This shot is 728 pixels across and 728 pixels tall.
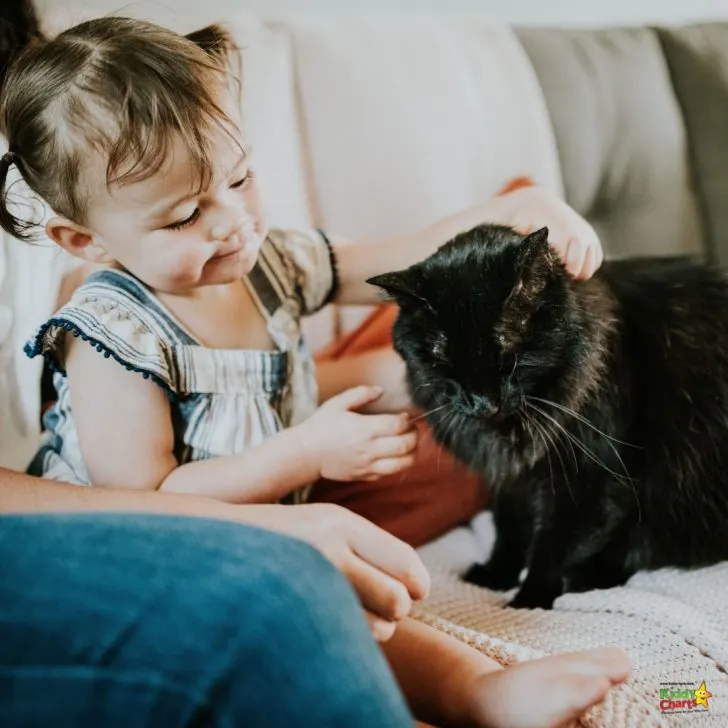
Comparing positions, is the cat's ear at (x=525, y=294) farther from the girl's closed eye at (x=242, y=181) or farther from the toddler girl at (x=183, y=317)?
the girl's closed eye at (x=242, y=181)

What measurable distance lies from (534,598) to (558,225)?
441 millimetres

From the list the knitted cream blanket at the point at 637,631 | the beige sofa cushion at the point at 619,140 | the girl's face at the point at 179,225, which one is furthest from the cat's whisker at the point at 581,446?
the beige sofa cushion at the point at 619,140

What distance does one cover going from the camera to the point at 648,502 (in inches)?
38.4

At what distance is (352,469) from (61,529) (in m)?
0.40

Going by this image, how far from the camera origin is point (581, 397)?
893mm

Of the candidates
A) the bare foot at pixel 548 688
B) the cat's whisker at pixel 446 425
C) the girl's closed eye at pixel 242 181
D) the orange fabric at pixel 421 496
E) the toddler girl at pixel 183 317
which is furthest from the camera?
the orange fabric at pixel 421 496

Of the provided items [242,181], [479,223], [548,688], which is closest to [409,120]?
[479,223]

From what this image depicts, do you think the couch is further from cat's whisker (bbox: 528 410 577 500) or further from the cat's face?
the cat's face

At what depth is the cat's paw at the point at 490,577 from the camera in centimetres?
105

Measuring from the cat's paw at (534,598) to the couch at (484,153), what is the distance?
33 mm

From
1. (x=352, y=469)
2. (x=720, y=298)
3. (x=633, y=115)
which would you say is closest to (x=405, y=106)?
(x=633, y=115)

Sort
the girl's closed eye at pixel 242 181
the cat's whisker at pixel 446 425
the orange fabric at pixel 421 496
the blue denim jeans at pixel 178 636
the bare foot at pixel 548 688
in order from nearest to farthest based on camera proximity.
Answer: the blue denim jeans at pixel 178 636, the bare foot at pixel 548 688, the girl's closed eye at pixel 242 181, the cat's whisker at pixel 446 425, the orange fabric at pixel 421 496

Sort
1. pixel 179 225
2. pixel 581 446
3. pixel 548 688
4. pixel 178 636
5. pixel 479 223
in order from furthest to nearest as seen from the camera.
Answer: pixel 479 223, pixel 581 446, pixel 179 225, pixel 548 688, pixel 178 636

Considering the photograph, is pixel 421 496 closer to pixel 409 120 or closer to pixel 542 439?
pixel 542 439
